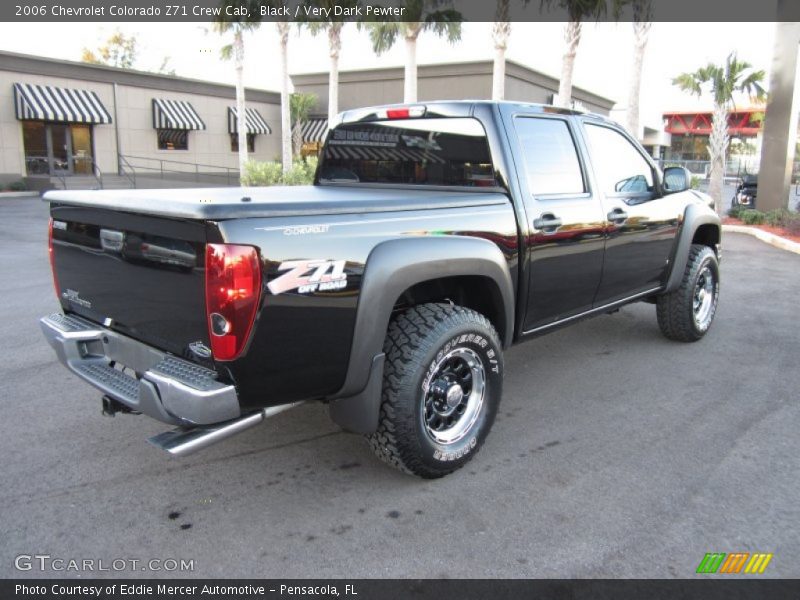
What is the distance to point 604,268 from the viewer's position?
457 cm

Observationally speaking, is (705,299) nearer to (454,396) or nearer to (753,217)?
(454,396)

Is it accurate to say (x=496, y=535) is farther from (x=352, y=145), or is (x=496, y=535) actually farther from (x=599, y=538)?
(x=352, y=145)

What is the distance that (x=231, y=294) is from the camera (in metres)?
2.54

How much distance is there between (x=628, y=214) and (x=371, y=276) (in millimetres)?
2615

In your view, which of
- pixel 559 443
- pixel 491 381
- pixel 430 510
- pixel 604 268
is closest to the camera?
pixel 430 510

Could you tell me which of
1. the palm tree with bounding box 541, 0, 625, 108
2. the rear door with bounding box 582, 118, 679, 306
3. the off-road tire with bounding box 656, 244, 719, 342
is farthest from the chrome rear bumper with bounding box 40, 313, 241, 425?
the palm tree with bounding box 541, 0, 625, 108

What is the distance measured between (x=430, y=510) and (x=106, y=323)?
1.91m

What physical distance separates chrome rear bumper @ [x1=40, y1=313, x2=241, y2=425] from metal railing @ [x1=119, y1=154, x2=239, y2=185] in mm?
26250

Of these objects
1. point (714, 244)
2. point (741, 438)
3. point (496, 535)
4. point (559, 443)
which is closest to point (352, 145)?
point (559, 443)

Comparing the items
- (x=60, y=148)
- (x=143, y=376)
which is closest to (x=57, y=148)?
(x=60, y=148)

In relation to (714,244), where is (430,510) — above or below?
below

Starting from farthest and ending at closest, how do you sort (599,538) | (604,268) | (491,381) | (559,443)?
(604,268), (559,443), (491,381), (599,538)

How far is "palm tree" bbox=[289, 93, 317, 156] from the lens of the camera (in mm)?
32125
